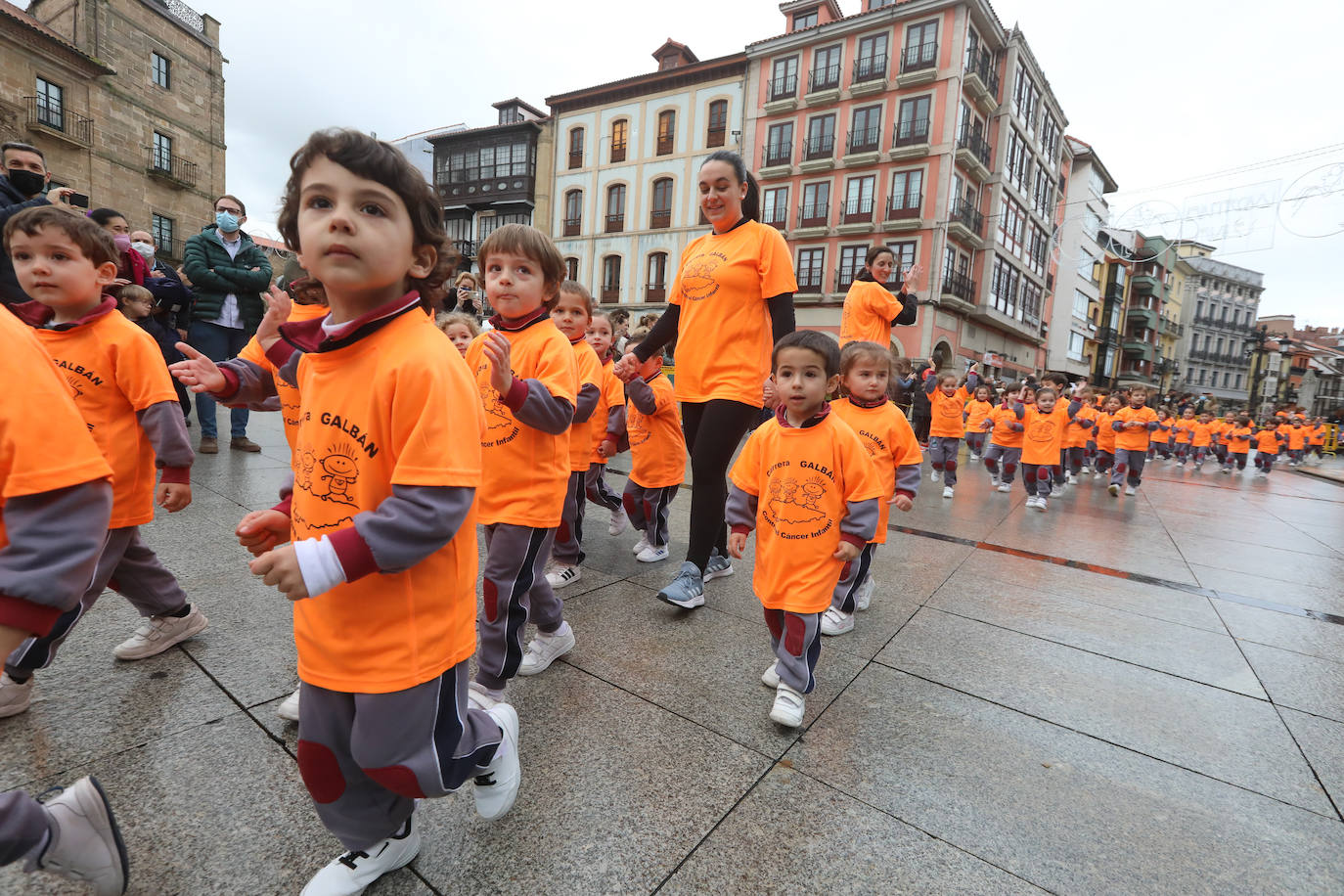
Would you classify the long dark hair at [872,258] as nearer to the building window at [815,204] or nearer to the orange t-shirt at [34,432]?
the orange t-shirt at [34,432]

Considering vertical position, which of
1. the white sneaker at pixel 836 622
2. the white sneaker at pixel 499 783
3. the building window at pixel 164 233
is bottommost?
the white sneaker at pixel 836 622

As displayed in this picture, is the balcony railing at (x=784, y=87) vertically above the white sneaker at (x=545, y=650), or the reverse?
the balcony railing at (x=784, y=87)

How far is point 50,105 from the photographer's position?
1900 centimetres

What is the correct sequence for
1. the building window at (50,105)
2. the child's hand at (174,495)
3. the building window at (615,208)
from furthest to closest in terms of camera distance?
1. the building window at (615,208)
2. the building window at (50,105)
3. the child's hand at (174,495)

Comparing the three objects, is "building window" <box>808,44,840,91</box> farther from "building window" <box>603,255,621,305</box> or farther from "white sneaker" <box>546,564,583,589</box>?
"white sneaker" <box>546,564,583,589</box>

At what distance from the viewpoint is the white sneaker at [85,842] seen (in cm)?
126

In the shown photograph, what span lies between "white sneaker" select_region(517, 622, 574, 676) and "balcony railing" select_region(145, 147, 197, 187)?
27357 mm

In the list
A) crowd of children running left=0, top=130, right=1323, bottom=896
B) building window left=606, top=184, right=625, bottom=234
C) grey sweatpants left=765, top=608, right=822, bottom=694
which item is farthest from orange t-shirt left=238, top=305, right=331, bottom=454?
building window left=606, top=184, right=625, bottom=234

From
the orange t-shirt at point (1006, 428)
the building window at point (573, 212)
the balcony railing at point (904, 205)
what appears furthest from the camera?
the building window at point (573, 212)

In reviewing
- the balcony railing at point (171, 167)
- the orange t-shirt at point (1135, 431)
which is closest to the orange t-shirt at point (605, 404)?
the orange t-shirt at point (1135, 431)

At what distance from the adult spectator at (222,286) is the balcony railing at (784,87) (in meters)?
24.4

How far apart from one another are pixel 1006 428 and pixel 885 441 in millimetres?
5949

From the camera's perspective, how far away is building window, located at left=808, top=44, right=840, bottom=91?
2452cm

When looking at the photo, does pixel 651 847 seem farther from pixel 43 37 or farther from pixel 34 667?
pixel 43 37
